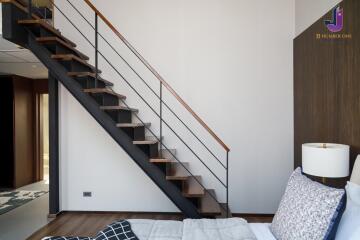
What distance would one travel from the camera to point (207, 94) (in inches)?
162

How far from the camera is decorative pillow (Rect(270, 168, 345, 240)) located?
144cm

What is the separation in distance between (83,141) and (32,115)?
9.47 feet

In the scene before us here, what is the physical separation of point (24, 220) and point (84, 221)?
865 mm

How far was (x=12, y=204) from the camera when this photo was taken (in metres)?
4.61

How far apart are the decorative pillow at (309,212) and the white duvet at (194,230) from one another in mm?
229

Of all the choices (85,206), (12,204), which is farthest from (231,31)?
(12,204)

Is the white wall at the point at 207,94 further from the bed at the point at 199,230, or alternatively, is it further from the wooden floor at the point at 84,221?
the bed at the point at 199,230


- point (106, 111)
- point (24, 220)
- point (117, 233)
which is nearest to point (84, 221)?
point (24, 220)

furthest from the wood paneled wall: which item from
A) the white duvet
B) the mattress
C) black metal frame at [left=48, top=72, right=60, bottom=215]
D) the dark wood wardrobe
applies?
the dark wood wardrobe

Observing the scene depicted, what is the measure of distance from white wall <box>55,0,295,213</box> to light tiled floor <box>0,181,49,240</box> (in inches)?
16.4

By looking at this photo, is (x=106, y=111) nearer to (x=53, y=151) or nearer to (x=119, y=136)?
(x=119, y=136)

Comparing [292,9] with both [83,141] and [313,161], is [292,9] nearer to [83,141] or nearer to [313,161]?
[313,161]

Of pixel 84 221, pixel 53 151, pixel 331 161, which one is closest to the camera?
pixel 331 161

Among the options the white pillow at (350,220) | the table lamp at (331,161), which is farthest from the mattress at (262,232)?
the table lamp at (331,161)
